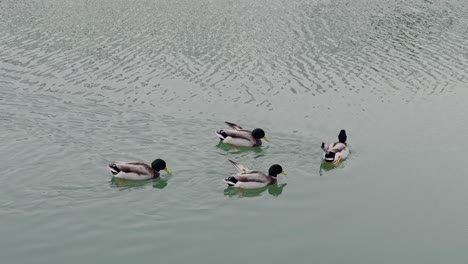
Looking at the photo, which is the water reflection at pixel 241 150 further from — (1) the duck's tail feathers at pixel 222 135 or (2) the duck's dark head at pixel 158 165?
(2) the duck's dark head at pixel 158 165

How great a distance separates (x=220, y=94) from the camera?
40.1m

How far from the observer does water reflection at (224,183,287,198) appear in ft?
89.7

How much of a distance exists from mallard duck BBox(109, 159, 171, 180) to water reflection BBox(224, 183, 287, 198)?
321 centimetres

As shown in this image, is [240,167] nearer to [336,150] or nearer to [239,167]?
[239,167]

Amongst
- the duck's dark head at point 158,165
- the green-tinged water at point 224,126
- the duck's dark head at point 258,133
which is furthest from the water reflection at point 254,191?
the duck's dark head at point 258,133

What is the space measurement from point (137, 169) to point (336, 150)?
9.84m

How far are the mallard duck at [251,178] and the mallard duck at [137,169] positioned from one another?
10.8 feet

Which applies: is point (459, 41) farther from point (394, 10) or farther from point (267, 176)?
point (267, 176)

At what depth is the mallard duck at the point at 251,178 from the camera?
88.8 feet

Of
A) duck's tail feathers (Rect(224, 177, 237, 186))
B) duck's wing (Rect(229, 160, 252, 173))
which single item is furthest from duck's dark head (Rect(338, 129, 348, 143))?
duck's tail feathers (Rect(224, 177, 237, 186))

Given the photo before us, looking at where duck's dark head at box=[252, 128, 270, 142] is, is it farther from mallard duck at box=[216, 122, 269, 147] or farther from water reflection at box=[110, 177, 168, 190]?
water reflection at box=[110, 177, 168, 190]

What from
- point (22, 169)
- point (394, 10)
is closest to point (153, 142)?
point (22, 169)

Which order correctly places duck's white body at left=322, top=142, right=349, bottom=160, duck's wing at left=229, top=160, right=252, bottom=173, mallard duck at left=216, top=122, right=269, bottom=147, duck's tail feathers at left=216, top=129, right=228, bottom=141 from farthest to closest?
duck's tail feathers at left=216, top=129, right=228, bottom=141 < mallard duck at left=216, top=122, right=269, bottom=147 < duck's white body at left=322, top=142, right=349, bottom=160 < duck's wing at left=229, top=160, right=252, bottom=173

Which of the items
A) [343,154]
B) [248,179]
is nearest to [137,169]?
[248,179]
